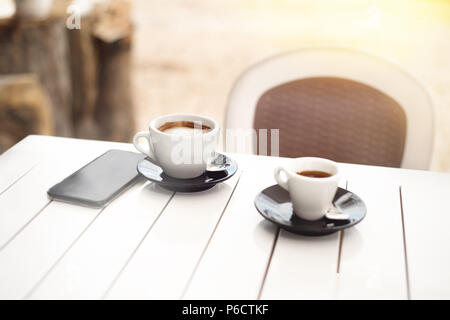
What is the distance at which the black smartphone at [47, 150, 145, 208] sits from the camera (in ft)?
2.91

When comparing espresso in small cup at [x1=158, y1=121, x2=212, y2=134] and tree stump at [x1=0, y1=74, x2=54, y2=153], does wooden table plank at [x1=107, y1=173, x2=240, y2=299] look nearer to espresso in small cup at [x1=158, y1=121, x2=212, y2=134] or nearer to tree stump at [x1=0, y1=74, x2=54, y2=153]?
espresso in small cup at [x1=158, y1=121, x2=212, y2=134]

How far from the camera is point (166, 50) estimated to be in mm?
4320

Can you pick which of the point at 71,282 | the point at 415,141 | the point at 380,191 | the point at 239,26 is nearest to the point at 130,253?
the point at 71,282

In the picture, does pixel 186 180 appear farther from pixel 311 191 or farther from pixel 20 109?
pixel 20 109

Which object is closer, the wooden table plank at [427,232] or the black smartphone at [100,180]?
the wooden table plank at [427,232]

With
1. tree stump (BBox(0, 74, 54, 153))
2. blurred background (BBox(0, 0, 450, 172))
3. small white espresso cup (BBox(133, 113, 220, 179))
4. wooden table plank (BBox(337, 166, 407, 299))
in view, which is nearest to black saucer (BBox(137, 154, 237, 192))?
small white espresso cup (BBox(133, 113, 220, 179))

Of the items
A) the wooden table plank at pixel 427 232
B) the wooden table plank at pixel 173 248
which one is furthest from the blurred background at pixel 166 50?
the wooden table plank at pixel 173 248

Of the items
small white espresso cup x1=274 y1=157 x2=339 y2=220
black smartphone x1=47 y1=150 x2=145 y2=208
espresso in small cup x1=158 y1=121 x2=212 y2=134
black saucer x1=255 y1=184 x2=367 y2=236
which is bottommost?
black saucer x1=255 y1=184 x2=367 y2=236

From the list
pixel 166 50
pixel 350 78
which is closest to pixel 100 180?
pixel 350 78

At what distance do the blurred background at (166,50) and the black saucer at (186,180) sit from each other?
562 millimetres

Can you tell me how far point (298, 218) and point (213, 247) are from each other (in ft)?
0.47

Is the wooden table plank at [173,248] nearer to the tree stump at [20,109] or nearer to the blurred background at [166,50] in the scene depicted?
the blurred background at [166,50]

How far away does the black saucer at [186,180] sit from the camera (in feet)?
3.00

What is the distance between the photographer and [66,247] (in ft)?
2.51
